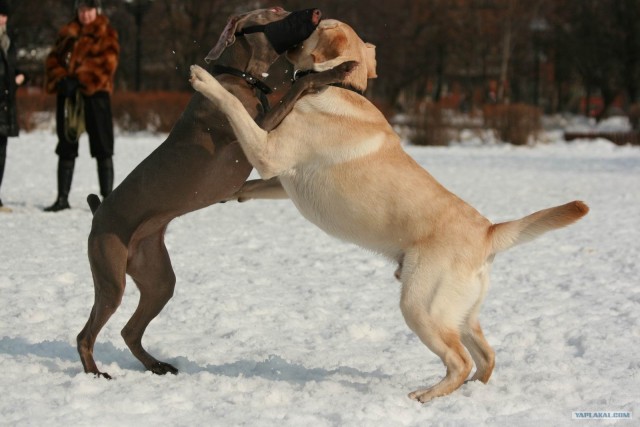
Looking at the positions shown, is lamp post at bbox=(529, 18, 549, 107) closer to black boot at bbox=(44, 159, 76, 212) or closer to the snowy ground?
the snowy ground

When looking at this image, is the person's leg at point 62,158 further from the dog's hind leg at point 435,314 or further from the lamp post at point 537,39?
the lamp post at point 537,39

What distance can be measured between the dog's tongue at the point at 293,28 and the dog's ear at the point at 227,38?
0.17 meters

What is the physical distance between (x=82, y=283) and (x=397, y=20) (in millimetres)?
34518

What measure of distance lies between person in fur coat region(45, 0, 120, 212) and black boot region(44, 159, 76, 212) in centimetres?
1

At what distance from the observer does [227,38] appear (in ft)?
12.3

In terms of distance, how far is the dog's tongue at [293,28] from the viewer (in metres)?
3.55

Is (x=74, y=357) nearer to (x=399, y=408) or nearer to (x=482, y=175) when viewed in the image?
(x=399, y=408)

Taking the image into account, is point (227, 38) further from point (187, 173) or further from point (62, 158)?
point (62, 158)

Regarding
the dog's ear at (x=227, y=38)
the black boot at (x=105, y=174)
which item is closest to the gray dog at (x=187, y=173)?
the dog's ear at (x=227, y=38)

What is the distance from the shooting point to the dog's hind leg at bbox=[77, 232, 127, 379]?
3.69m

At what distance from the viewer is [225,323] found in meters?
4.75

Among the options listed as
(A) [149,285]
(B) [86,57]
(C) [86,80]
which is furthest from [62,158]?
(A) [149,285]

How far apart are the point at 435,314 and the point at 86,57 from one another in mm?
5833

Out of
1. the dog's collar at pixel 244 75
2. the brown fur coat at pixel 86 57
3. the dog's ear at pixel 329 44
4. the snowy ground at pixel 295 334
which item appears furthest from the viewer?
the brown fur coat at pixel 86 57
